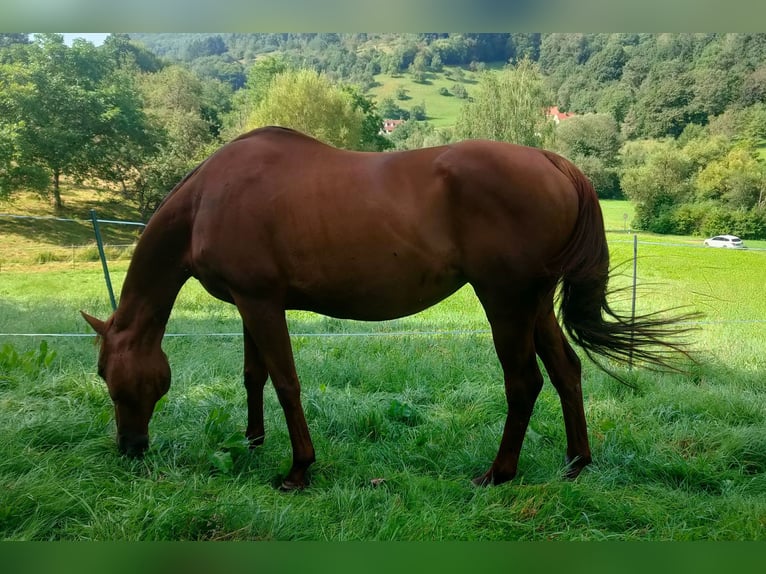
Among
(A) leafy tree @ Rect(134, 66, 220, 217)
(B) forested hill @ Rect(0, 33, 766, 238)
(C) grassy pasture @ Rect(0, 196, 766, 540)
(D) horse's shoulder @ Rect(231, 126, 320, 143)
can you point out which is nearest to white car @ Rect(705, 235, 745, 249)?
(B) forested hill @ Rect(0, 33, 766, 238)

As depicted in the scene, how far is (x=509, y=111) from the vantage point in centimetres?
839

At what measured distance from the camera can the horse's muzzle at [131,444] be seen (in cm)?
273

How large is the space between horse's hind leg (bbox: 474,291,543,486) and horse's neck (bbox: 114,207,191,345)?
1617mm

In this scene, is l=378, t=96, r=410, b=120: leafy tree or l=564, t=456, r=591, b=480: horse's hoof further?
l=378, t=96, r=410, b=120: leafy tree

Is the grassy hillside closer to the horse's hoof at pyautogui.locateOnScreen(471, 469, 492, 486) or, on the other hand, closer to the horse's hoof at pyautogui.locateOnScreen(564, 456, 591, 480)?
the horse's hoof at pyautogui.locateOnScreen(471, 469, 492, 486)

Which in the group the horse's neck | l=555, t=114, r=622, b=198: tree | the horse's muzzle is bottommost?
Result: the horse's muzzle

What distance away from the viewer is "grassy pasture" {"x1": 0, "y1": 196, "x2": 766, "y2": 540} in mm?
2146

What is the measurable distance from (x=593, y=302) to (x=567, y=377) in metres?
0.44

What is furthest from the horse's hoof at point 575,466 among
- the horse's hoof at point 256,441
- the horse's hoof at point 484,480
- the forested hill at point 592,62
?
the forested hill at point 592,62

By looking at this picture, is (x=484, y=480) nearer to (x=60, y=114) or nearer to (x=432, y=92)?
(x=432, y=92)

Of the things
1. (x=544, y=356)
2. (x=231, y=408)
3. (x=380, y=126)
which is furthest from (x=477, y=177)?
(x=380, y=126)

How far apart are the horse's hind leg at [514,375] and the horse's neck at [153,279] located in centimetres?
162

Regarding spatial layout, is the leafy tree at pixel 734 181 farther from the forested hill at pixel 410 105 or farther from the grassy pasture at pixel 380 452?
the grassy pasture at pixel 380 452

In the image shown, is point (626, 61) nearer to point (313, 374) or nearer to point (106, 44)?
point (313, 374)
